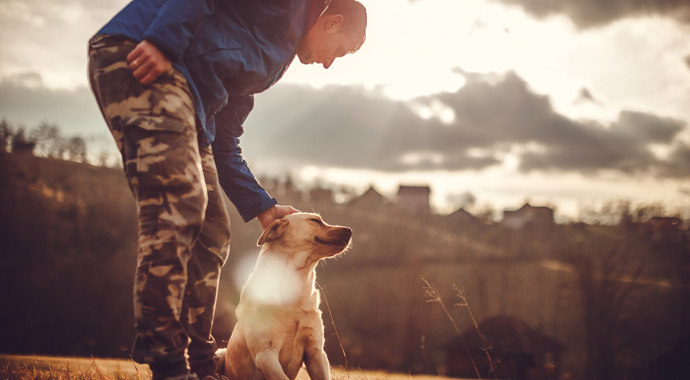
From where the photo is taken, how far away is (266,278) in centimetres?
264

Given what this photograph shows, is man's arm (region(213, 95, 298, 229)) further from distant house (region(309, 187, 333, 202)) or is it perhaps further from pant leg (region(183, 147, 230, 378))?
distant house (region(309, 187, 333, 202))

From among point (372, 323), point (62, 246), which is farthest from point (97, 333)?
point (372, 323)

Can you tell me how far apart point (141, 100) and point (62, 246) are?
26.1m

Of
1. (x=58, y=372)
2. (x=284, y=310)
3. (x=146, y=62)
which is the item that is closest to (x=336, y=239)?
(x=284, y=310)

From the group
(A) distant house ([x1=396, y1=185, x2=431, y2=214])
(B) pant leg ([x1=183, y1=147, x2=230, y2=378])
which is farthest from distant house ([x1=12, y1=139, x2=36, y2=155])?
(A) distant house ([x1=396, y1=185, x2=431, y2=214])

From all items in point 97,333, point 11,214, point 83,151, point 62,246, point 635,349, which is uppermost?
point 83,151

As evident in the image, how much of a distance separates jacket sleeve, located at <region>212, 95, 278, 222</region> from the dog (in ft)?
0.59

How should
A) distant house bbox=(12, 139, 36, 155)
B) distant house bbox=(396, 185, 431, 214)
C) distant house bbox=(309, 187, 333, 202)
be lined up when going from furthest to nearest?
distant house bbox=(396, 185, 431, 214) < distant house bbox=(309, 187, 333, 202) < distant house bbox=(12, 139, 36, 155)

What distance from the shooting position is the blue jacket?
1.75 metres

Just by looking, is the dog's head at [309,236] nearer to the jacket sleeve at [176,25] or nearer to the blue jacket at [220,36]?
the blue jacket at [220,36]

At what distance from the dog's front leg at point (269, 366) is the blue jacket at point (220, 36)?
1.18 m

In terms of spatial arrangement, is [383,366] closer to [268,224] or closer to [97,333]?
[97,333]

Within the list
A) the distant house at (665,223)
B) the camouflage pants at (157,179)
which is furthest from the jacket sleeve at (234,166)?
the distant house at (665,223)

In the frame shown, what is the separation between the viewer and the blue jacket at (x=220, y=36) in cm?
175
